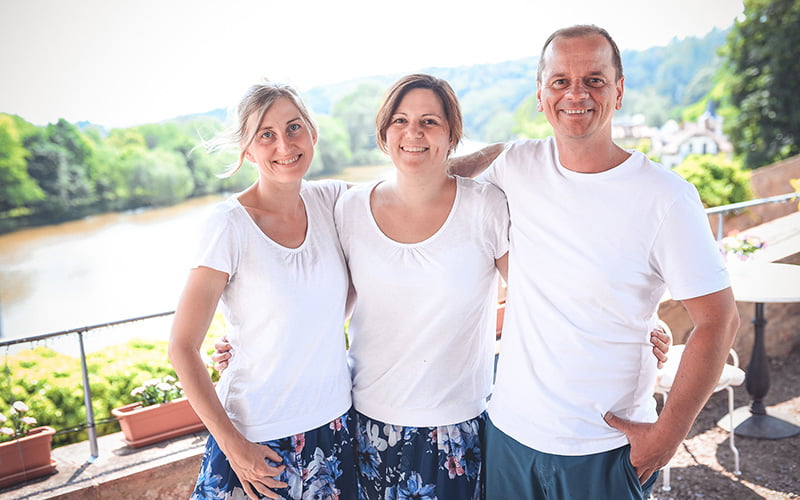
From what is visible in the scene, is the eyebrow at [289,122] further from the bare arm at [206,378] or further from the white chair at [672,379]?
the white chair at [672,379]

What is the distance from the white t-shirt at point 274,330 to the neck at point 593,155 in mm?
674

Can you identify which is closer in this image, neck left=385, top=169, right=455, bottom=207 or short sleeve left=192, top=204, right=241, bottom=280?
short sleeve left=192, top=204, right=241, bottom=280

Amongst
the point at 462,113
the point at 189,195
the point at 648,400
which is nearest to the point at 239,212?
the point at 462,113

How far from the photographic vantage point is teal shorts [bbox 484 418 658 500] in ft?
4.86

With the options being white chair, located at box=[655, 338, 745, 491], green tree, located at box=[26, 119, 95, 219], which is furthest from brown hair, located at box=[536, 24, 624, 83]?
green tree, located at box=[26, 119, 95, 219]

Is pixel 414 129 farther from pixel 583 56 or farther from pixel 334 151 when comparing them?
pixel 334 151

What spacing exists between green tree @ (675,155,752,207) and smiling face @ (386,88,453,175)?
7.45 meters

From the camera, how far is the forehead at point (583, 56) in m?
1.49

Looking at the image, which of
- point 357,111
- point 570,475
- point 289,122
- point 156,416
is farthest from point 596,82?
point 357,111

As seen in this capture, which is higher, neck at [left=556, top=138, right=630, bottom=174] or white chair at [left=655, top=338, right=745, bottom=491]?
neck at [left=556, top=138, right=630, bottom=174]

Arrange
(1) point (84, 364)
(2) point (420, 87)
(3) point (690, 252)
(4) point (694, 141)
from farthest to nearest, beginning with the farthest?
1. (4) point (694, 141)
2. (1) point (84, 364)
3. (2) point (420, 87)
4. (3) point (690, 252)

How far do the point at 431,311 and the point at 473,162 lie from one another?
0.52 meters

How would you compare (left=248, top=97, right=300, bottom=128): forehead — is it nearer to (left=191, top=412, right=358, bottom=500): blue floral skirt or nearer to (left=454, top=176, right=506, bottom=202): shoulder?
(left=454, top=176, right=506, bottom=202): shoulder

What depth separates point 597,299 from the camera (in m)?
1.46
